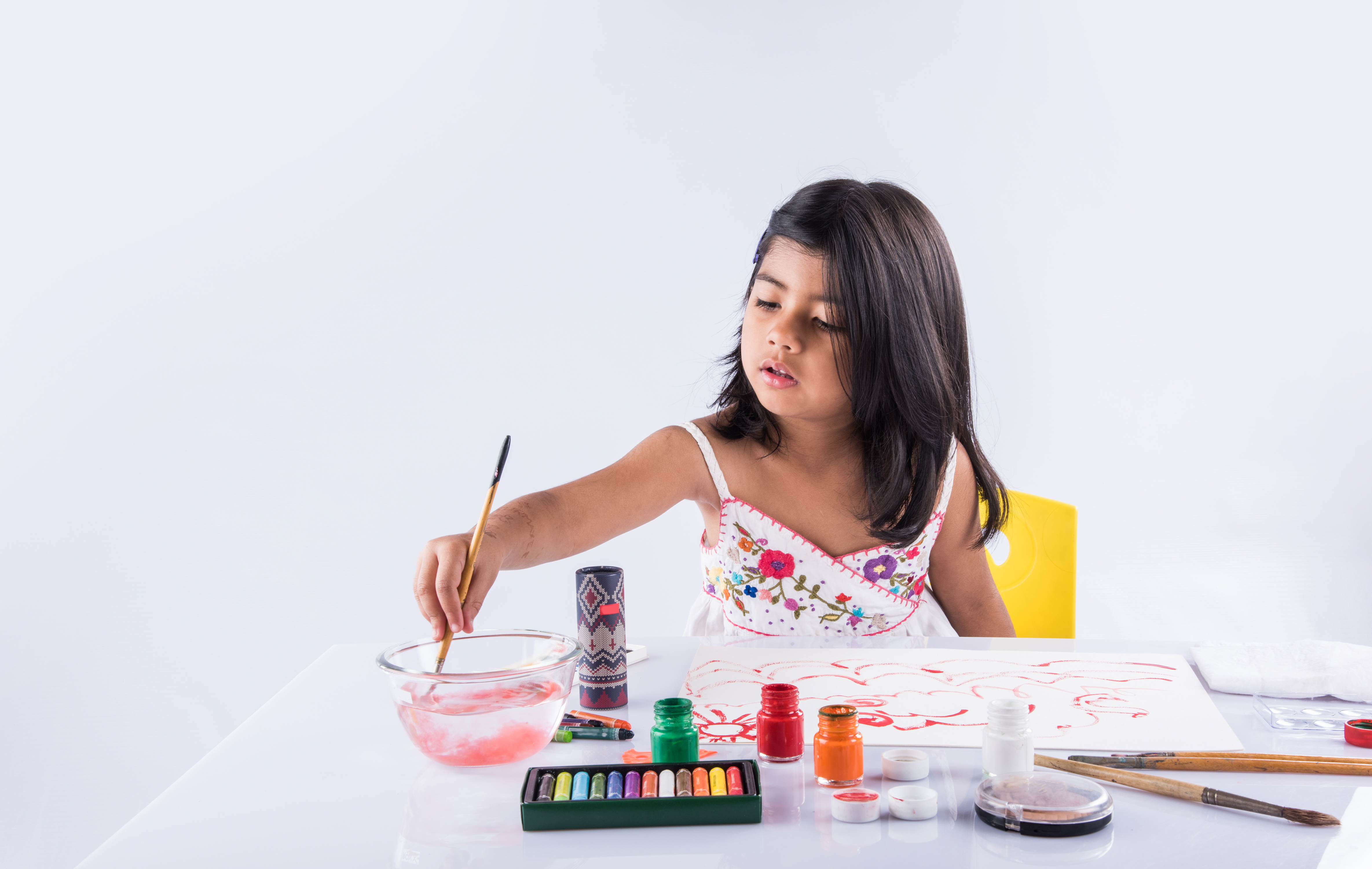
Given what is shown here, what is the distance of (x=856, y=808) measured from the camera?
626 mm

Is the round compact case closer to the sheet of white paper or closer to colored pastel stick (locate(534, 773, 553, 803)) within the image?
the sheet of white paper

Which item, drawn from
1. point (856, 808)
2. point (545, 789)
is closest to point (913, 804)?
point (856, 808)

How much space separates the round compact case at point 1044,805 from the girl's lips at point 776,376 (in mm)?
590

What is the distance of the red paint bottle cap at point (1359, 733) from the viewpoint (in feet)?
2.45

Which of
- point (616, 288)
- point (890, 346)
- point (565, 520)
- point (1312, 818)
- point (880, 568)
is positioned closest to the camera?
point (1312, 818)

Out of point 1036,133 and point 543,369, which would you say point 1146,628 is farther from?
point 543,369

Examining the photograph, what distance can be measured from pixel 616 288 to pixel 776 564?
1.08 m

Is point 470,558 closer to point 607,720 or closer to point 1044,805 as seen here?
point 607,720

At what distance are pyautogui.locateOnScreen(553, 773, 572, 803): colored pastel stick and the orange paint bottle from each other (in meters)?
0.17

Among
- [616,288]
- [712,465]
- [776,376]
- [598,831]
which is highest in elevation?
[616,288]

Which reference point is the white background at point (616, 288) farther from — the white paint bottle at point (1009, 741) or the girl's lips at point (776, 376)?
the white paint bottle at point (1009, 741)

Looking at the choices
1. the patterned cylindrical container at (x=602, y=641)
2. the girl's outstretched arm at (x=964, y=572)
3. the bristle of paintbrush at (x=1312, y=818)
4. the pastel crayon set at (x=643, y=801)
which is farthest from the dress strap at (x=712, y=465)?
the bristle of paintbrush at (x=1312, y=818)

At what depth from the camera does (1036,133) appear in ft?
7.22

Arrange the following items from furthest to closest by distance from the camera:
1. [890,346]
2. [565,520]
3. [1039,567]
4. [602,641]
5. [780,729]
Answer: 1. [1039,567]
2. [890,346]
3. [565,520]
4. [602,641]
5. [780,729]
